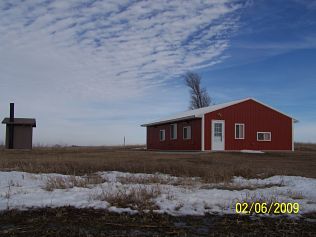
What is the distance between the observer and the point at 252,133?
92.1 ft

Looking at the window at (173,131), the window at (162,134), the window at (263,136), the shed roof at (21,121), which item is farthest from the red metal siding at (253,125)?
the shed roof at (21,121)

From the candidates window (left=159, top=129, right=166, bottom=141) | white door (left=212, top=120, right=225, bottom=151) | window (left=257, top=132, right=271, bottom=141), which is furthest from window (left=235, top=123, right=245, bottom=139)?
window (left=159, top=129, right=166, bottom=141)

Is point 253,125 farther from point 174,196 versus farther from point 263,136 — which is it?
point 174,196

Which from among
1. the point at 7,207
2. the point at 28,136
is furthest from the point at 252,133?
the point at 7,207

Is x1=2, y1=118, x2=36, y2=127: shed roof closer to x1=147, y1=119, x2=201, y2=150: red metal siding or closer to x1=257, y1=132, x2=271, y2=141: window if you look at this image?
x1=147, y1=119, x2=201, y2=150: red metal siding

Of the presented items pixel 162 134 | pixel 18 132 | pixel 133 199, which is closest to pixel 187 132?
pixel 162 134

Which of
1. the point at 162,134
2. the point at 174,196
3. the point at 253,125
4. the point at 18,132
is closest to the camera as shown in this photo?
the point at 174,196

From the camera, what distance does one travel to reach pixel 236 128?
90.6 ft

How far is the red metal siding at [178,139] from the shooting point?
27.0 m

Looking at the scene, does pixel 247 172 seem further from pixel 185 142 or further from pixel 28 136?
pixel 28 136

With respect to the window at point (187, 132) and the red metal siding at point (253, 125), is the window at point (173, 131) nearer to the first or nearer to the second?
the window at point (187, 132)

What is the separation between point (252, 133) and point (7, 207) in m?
24.1

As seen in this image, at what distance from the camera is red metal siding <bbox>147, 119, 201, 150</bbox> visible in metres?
27.0

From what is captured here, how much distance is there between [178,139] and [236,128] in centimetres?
508
